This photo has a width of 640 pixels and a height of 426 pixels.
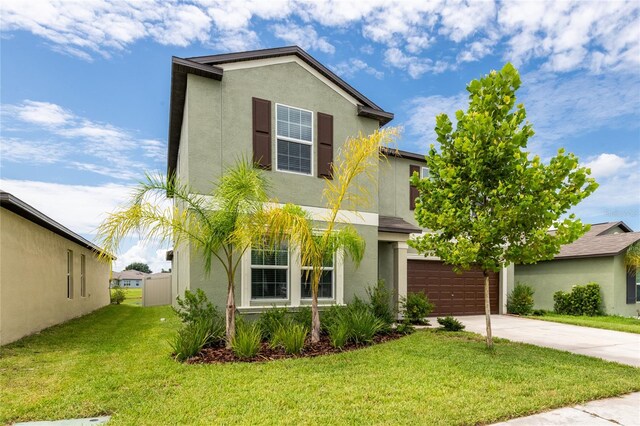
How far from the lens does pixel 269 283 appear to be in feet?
30.6

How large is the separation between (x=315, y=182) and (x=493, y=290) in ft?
34.4

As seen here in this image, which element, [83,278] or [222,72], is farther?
[83,278]

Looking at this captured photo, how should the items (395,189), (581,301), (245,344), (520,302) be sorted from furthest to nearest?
(581,301)
(520,302)
(395,189)
(245,344)

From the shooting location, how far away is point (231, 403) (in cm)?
484

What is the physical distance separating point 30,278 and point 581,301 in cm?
2060

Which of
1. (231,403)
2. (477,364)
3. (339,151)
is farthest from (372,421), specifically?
(339,151)

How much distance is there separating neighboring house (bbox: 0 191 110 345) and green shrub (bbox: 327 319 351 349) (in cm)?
624

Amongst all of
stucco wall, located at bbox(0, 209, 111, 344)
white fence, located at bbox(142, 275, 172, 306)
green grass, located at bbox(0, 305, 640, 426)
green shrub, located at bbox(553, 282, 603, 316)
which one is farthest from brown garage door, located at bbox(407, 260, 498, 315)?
white fence, located at bbox(142, 275, 172, 306)

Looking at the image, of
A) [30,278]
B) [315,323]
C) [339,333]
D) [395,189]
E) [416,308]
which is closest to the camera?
[339,333]

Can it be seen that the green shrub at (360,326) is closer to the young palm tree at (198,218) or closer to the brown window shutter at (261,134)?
the young palm tree at (198,218)

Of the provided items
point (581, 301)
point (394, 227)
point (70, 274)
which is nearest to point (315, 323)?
point (394, 227)

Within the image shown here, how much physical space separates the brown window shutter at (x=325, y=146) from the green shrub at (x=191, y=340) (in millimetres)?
4726

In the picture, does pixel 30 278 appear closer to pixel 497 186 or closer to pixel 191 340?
pixel 191 340

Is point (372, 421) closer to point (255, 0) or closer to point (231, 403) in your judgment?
point (231, 403)
